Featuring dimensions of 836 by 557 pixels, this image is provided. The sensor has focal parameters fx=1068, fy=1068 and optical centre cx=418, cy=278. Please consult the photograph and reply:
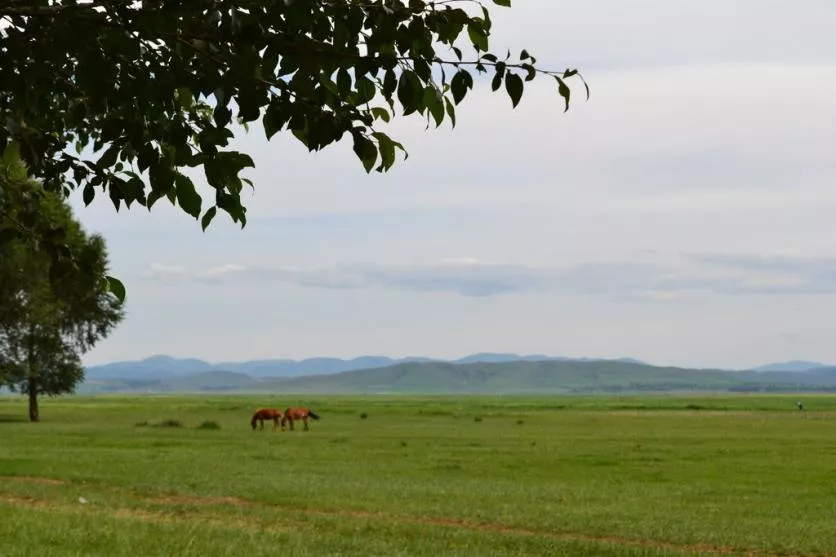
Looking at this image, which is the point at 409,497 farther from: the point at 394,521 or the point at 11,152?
the point at 11,152

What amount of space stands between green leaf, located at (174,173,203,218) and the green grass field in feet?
31.2

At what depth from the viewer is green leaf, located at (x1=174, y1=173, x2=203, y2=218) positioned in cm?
557

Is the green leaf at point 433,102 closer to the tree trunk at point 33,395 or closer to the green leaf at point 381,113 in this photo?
the green leaf at point 381,113

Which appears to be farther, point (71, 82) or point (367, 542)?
point (367, 542)

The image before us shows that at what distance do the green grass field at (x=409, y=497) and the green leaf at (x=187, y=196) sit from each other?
9518 mm

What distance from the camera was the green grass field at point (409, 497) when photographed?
1700 cm

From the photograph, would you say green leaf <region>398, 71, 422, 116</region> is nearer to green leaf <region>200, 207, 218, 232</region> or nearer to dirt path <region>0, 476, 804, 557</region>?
green leaf <region>200, 207, 218, 232</region>

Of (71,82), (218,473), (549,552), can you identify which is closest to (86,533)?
(549,552)

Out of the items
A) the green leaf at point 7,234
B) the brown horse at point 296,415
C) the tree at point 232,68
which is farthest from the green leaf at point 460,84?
the brown horse at point 296,415

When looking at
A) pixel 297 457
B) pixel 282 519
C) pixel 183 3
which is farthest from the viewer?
pixel 297 457

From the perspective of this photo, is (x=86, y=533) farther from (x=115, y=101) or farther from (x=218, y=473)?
(x=218, y=473)

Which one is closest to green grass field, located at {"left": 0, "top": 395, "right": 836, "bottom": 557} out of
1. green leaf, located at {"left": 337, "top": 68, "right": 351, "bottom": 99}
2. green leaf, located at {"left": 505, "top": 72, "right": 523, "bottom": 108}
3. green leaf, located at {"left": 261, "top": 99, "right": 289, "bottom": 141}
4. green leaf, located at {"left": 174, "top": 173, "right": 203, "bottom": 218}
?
green leaf, located at {"left": 174, "top": 173, "right": 203, "bottom": 218}

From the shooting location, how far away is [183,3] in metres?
4.94

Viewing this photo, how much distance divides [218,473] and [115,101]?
27.7m
